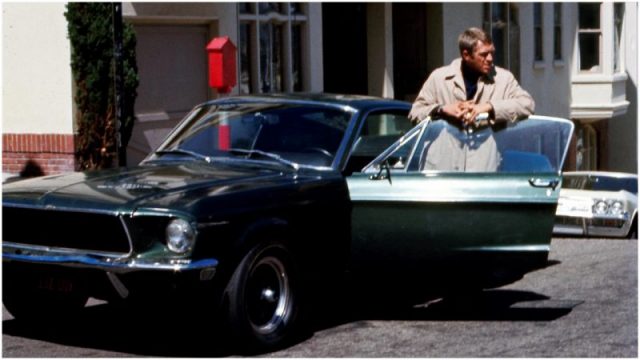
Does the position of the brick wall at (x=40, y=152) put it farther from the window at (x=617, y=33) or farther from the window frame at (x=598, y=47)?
the window at (x=617, y=33)

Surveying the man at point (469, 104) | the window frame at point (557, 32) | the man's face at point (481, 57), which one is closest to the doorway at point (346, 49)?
the window frame at point (557, 32)

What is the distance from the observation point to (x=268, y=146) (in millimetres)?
8711

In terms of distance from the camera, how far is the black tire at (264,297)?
290 inches

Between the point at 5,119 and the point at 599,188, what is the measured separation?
23.8 ft

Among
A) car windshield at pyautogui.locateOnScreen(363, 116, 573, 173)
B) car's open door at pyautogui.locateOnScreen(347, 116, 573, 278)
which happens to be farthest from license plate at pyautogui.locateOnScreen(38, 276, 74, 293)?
car windshield at pyautogui.locateOnScreen(363, 116, 573, 173)

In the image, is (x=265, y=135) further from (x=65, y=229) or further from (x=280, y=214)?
(x=65, y=229)

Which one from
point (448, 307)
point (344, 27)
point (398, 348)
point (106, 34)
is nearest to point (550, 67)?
point (344, 27)

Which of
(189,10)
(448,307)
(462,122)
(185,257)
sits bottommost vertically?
(448,307)

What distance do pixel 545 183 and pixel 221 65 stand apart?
653 cm

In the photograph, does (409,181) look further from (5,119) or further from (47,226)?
(5,119)

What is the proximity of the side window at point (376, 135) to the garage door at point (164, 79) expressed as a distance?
7.33 metres

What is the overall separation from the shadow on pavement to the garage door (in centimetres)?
724

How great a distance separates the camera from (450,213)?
8211 millimetres

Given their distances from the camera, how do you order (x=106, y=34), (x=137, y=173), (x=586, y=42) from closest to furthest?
1. (x=137, y=173)
2. (x=106, y=34)
3. (x=586, y=42)
